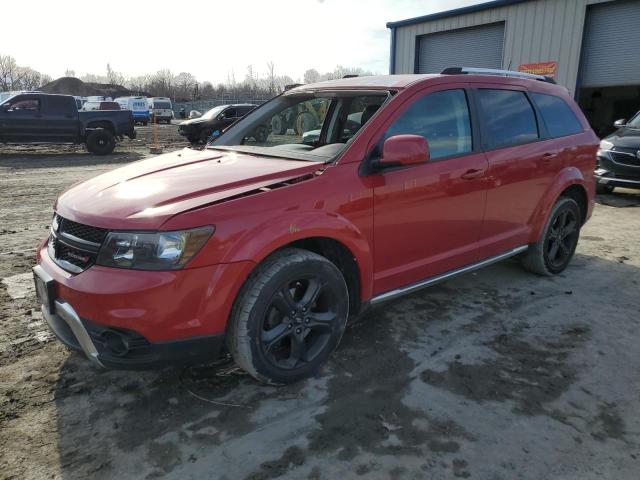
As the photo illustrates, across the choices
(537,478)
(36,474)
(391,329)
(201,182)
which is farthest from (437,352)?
(36,474)

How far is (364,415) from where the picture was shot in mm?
2553

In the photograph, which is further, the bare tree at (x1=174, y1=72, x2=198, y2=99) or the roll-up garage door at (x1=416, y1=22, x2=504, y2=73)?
the bare tree at (x1=174, y1=72, x2=198, y2=99)

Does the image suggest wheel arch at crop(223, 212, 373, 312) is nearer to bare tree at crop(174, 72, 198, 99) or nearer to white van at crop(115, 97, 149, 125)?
white van at crop(115, 97, 149, 125)

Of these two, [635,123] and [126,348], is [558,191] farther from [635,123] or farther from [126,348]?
[635,123]

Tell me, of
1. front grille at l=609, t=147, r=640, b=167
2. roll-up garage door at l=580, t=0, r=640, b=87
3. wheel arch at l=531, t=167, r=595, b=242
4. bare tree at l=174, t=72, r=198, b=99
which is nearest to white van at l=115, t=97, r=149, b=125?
roll-up garage door at l=580, t=0, r=640, b=87

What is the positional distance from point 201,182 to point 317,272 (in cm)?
82

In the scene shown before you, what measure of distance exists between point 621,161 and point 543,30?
279 inches

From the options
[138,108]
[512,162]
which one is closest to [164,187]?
[512,162]

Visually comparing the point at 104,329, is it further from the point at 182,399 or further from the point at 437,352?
the point at 437,352

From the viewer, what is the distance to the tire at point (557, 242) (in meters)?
4.51

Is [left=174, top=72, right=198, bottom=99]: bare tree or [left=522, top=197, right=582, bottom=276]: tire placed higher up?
[left=174, top=72, right=198, bottom=99]: bare tree

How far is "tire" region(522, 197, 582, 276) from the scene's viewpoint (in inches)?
177

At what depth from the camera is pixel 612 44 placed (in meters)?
12.8

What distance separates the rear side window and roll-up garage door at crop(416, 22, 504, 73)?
37.0ft
